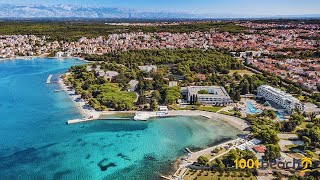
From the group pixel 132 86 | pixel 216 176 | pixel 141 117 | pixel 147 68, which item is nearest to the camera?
pixel 216 176

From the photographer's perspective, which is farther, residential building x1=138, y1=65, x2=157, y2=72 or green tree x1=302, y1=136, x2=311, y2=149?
residential building x1=138, y1=65, x2=157, y2=72

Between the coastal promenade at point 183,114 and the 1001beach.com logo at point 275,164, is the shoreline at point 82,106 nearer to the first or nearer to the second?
the coastal promenade at point 183,114

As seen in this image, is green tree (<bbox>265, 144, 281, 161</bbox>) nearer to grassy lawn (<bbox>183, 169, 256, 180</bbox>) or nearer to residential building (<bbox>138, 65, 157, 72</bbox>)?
grassy lawn (<bbox>183, 169, 256, 180</bbox>)

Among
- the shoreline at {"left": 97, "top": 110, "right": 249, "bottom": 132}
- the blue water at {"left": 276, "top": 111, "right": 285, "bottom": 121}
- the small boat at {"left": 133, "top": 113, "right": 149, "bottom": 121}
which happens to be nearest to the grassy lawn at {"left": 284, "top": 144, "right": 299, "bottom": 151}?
the shoreline at {"left": 97, "top": 110, "right": 249, "bottom": 132}

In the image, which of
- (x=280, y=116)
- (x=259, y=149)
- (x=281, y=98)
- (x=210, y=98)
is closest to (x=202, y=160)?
(x=259, y=149)

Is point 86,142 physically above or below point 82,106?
below

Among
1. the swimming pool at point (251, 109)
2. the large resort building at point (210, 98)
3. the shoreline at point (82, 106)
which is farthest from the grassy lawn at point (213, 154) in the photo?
the shoreline at point (82, 106)

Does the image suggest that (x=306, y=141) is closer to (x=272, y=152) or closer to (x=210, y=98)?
(x=272, y=152)
